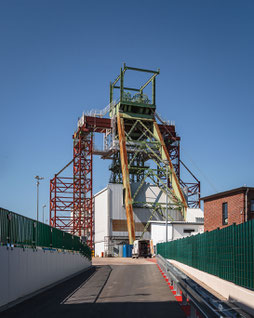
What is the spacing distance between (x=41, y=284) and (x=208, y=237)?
278 inches

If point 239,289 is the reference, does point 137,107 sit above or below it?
above

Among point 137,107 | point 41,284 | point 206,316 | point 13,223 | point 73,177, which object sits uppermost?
point 137,107

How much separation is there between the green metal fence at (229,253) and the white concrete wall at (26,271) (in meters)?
6.68

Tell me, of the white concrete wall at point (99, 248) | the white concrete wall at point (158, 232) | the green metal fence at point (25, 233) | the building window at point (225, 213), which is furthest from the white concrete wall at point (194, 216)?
the green metal fence at point (25, 233)

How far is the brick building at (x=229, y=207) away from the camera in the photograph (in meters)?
37.1

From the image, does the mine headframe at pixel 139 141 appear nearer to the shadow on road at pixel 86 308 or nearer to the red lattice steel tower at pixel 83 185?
the red lattice steel tower at pixel 83 185

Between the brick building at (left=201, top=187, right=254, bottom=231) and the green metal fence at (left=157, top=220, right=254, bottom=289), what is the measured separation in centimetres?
1381

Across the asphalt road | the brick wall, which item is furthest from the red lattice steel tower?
the asphalt road

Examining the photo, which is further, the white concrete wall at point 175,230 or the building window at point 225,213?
the white concrete wall at point 175,230

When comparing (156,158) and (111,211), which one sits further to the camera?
(156,158)

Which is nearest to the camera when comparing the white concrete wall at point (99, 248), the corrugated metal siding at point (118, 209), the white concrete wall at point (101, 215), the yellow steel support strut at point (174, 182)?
the yellow steel support strut at point (174, 182)

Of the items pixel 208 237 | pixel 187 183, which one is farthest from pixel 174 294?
pixel 187 183

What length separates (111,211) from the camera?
76250 mm

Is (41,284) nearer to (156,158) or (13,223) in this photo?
(13,223)
